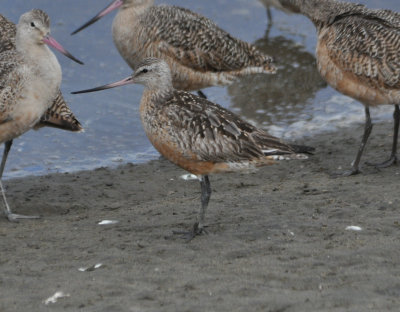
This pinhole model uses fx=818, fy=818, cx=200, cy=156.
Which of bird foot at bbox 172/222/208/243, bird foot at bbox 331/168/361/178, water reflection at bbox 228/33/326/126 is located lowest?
water reflection at bbox 228/33/326/126

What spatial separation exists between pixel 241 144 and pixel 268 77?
6.21m

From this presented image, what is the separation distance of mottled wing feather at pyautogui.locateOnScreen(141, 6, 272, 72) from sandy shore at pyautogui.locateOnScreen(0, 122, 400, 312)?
178 cm

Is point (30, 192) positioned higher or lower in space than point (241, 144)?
lower

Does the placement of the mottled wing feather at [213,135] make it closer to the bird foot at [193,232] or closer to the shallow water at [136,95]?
the bird foot at [193,232]

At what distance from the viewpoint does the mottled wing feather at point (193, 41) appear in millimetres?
9762

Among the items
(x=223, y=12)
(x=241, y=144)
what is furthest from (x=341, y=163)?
(x=223, y=12)

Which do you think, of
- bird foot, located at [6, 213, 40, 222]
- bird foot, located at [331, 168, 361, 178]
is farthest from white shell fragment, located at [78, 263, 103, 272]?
bird foot, located at [331, 168, 361, 178]

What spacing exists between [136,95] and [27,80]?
4.20 meters

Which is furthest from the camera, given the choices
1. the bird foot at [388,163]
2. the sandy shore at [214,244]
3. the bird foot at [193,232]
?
the bird foot at [388,163]

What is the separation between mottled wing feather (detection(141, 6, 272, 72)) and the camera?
976cm

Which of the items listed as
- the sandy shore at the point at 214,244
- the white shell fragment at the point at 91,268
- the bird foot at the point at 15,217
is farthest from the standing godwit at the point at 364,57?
the white shell fragment at the point at 91,268

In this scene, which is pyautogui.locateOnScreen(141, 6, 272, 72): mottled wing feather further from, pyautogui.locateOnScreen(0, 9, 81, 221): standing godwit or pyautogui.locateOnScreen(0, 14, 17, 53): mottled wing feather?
pyautogui.locateOnScreen(0, 9, 81, 221): standing godwit

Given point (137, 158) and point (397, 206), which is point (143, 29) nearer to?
point (137, 158)

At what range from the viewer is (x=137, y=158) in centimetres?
964
